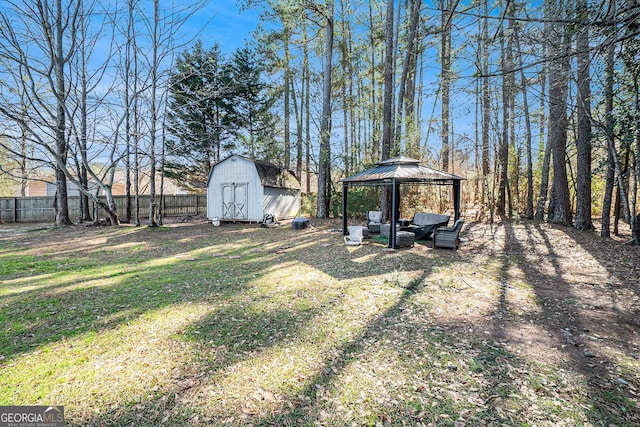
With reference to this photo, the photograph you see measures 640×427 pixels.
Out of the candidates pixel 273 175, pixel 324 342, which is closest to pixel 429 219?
pixel 324 342

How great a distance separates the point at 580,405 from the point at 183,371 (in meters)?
2.96

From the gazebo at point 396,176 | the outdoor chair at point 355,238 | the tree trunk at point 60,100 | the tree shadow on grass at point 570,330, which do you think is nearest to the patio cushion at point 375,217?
the gazebo at point 396,176

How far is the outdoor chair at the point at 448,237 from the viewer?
23.8 feet

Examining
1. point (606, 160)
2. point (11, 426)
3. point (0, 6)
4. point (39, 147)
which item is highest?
point (0, 6)

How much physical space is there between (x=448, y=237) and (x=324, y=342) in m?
5.49

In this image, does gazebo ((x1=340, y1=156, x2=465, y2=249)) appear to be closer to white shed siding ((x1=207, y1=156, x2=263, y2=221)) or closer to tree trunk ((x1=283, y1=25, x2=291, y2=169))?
white shed siding ((x1=207, y1=156, x2=263, y2=221))

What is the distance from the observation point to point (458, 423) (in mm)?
1875

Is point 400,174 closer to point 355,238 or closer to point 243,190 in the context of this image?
point 355,238

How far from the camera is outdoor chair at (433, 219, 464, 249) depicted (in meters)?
7.25

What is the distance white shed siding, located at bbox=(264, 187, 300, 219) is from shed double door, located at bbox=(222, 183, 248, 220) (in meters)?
1.04

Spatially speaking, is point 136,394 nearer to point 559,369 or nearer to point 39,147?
point 559,369

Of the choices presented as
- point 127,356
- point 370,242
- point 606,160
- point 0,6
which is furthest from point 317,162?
point 127,356

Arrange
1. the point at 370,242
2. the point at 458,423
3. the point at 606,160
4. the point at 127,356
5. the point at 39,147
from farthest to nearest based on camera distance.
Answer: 1. the point at 39,147
2. the point at 370,242
3. the point at 606,160
4. the point at 127,356
5. the point at 458,423

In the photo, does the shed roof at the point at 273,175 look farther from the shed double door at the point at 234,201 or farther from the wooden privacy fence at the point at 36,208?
the wooden privacy fence at the point at 36,208
